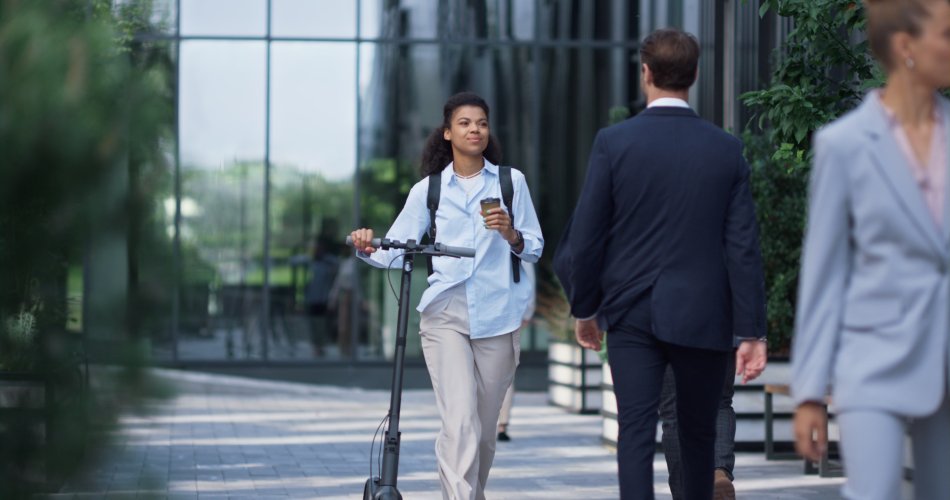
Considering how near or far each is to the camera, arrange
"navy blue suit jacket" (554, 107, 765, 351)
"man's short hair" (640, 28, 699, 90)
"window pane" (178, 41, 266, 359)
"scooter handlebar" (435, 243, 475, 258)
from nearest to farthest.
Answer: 1. "navy blue suit jacket" (554, 107, 765, 351)
2. "man's short hair" (640, 28, 699, 90)
3. "scooter handlebar" (435, 243, 475, 258)
4. "window pane" (178, 41, 266, 359)

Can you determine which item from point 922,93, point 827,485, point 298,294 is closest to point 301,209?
point 298,294

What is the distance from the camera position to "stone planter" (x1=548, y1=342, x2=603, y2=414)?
13.5 meters

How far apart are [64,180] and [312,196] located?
16.2 metres

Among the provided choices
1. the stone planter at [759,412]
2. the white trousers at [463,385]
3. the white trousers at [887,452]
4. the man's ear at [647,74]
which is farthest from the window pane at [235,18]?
the white trousers at [887,452]

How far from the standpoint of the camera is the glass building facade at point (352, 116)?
58.6 ft

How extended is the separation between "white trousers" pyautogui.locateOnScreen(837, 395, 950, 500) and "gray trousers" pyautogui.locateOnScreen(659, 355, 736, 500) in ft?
7.23

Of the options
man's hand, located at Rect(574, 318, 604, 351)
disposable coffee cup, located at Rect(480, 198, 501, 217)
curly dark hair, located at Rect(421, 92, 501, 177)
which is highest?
curly dark hair, located at Rect(421, 92, 501, 177)

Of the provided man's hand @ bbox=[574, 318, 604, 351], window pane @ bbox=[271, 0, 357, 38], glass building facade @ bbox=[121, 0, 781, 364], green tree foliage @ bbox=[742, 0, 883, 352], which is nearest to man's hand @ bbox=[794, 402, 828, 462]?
man's hand @ bbox=[574, 318, 604, 351]

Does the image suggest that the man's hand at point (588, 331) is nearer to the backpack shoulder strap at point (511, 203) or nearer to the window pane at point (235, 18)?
the backpack shoulder strap at point (511, 203)

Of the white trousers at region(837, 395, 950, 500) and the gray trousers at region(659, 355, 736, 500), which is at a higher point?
the white trousers at region(837, 395, 950, 500)

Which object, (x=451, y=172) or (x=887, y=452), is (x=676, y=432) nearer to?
(x=451, y=172)

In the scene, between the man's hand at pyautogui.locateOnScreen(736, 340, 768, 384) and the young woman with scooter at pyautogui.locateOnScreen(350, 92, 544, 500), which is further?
the young woman with scooter at pyautogui.locateOnScreen(350, 92, 544, 500)

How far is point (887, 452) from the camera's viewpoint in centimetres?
310

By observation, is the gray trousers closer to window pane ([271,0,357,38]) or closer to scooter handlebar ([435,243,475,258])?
scooter handlebar ([435,243,475,258])
